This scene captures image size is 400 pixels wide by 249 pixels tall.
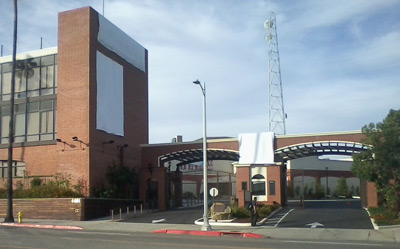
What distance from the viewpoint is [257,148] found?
41.6 m

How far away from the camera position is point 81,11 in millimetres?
39688

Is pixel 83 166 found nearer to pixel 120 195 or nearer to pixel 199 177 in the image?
pixel 120 195

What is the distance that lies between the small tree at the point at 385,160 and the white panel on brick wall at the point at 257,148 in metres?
11.5

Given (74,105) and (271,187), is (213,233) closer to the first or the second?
(271,187)

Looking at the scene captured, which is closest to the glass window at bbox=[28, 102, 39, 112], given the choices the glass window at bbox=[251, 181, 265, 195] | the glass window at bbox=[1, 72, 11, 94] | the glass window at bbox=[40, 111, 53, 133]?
the glass window at bbox=[40, 111, 53, 133]

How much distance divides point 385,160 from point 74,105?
78.2 feet

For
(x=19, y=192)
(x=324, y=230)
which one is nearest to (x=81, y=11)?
(x=19, y=192)

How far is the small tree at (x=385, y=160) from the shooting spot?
95.0ft

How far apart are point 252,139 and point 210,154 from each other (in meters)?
6.81

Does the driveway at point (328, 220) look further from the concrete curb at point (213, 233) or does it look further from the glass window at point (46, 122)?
the glass window at point (46, 122)

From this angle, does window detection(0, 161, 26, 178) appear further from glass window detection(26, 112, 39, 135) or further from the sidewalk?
the sidewalk

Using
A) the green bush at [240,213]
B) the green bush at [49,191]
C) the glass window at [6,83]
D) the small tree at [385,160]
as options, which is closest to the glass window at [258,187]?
the green bush at [240,213]

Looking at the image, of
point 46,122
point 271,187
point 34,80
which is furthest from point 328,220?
point 34,80

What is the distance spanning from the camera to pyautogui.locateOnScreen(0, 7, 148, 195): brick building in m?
38.5
